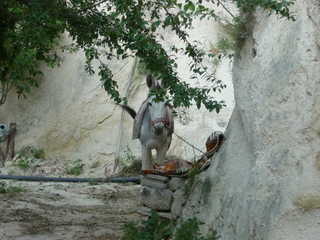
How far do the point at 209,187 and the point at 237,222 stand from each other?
89 centimetres

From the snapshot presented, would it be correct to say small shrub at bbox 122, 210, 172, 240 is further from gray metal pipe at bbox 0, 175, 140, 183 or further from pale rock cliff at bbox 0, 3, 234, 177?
pale rock cliff at bbox 0, 3, 234, 177

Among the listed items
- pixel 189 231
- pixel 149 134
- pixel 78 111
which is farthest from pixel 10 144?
pixel 189 231

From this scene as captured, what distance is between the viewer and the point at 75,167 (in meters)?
13.3

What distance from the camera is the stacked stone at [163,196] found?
5012mm

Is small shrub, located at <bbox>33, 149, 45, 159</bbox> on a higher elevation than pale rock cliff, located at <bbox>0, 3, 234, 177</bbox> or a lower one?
lower

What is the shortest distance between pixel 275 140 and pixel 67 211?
4.73 m

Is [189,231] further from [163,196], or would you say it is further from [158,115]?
[158,115]

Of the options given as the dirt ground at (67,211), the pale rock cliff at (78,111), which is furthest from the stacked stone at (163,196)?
the pale rock cliff at (78,111)

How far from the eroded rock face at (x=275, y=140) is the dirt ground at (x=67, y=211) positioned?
2.05 metres

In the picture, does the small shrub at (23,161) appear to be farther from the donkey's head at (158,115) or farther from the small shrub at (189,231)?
the small shrub at (189,231)

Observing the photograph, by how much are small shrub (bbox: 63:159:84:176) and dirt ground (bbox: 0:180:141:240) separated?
120 inches

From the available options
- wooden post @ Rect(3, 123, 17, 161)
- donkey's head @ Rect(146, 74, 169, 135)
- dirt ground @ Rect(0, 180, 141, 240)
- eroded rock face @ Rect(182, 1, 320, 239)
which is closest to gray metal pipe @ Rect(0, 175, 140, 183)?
dirt ground @ Rect(0, 180, 141, 240)

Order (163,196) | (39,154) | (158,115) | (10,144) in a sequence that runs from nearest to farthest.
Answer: (163,196) < (158,115) < (39,154) < (10,144)

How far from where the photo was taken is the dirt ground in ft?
19.4
